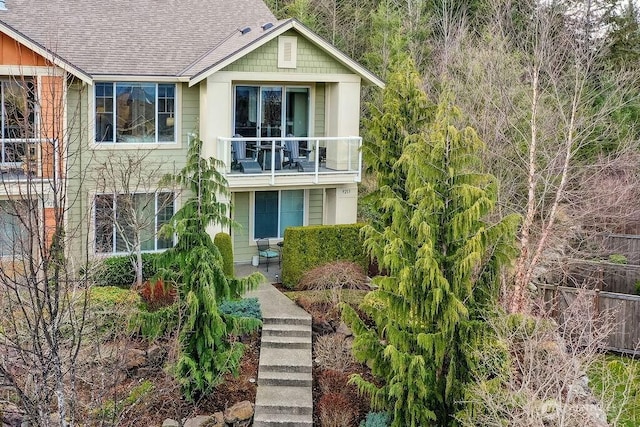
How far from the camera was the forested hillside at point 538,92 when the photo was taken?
1975 centimetres

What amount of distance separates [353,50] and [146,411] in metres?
27.1

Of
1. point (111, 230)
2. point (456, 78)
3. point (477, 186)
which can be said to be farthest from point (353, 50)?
point (477, 186)

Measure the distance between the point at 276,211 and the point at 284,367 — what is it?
26.7 ft

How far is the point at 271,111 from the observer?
24484mm

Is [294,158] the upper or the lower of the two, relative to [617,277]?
upper

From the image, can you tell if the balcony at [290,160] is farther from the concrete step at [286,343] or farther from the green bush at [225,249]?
the concrete step at [286,343]

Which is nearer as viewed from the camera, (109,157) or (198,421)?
(198,421)

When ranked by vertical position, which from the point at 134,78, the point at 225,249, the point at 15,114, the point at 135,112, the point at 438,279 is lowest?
the point at 225,249

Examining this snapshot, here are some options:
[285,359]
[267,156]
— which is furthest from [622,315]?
[267,156]

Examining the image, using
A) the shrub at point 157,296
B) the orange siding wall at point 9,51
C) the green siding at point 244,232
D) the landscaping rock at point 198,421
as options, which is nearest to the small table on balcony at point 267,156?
the green siding at point 244,232

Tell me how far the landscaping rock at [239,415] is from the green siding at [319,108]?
11220 millimetres

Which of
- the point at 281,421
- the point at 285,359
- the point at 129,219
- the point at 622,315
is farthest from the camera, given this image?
the point at 622,315

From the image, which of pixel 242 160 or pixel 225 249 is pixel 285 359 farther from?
pixel 242 160

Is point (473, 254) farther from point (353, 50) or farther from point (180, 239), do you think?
point (353, 50)
